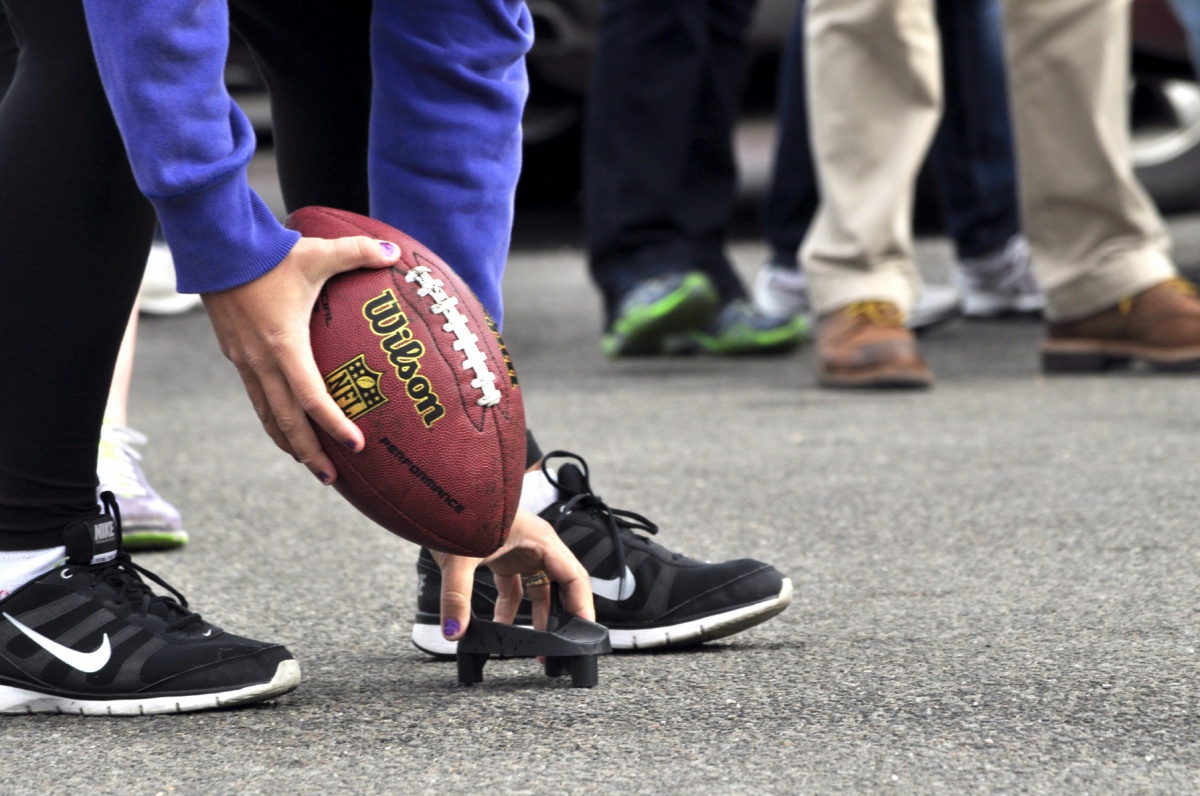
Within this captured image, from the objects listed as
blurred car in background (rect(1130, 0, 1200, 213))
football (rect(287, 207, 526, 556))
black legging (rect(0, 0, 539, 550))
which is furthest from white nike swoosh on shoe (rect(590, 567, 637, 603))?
blurred car in background (rect(1130, 0, 1200, 213))

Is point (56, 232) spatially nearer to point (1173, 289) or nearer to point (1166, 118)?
point (1173, 289)

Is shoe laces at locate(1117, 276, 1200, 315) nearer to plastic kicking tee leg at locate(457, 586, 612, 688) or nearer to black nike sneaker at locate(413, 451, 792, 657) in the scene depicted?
black nike sneaker at locate(413, 451, 792, 657)

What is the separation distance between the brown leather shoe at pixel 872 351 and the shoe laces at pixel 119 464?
5.06 feet

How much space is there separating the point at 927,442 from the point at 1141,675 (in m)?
1.35

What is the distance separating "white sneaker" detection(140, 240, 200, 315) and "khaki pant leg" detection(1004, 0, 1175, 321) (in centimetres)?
210

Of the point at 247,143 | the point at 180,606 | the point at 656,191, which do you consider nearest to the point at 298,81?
the point at 247,143

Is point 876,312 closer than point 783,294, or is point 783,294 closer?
point 876,312

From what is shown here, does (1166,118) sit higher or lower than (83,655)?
higher

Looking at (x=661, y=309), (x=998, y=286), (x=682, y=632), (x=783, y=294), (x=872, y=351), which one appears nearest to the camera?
(x=682, y=632)

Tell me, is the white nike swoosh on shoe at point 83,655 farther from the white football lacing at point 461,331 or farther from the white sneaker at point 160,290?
the white sneaker at point 160,290

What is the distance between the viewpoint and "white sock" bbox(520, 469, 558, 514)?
1625 mm

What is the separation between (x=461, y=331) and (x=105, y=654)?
0.41m

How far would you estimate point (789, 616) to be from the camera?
1.77m

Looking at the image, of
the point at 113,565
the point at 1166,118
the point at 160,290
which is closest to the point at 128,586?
the point at 113,565
